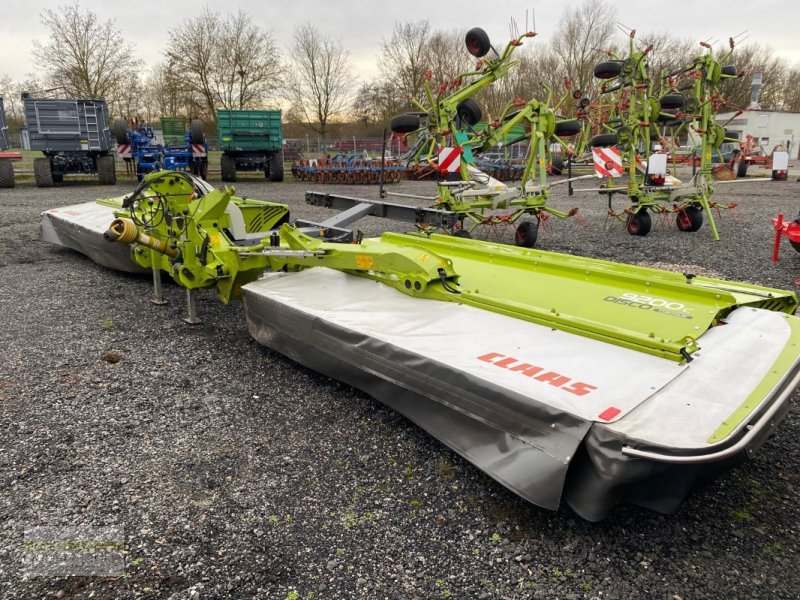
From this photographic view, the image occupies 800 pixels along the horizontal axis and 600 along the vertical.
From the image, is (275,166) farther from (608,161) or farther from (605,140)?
(608,161)

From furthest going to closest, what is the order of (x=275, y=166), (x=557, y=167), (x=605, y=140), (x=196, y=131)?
(x=275, y=166) → (x=196, y=131) → (x=557, y=167) → (x=605, y=140)

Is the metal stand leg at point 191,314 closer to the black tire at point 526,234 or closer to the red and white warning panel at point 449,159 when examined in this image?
the red and white warning panel at point 449,159

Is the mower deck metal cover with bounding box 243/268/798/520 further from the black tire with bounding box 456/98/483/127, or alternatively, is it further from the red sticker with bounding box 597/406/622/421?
the black tire with bounding box 456/98/483/127

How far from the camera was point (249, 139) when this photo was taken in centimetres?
1778

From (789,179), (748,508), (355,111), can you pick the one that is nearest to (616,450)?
(748,508)

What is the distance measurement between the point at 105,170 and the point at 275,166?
16.2 ft

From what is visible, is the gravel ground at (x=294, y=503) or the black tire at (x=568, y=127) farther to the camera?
the black tire at (x=568, y=127)

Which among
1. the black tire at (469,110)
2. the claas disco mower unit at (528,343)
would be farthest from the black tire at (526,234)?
the claas disco mower unit at (528,343)

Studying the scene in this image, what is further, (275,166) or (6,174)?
(275,166)

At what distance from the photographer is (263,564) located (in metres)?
2.10

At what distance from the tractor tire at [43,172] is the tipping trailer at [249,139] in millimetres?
4572

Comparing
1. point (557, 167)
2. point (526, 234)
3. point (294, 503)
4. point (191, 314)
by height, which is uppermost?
point (557, 167)

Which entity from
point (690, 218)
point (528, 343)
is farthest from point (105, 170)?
point (528, 343)

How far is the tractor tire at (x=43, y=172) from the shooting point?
1523 centimetres
